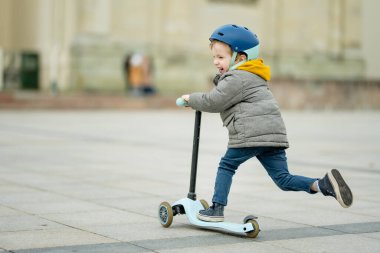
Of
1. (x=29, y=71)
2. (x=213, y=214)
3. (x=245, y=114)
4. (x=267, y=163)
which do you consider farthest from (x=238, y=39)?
(x=29, y=71)

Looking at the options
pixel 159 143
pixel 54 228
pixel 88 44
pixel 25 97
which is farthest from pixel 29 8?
pixel 54 228

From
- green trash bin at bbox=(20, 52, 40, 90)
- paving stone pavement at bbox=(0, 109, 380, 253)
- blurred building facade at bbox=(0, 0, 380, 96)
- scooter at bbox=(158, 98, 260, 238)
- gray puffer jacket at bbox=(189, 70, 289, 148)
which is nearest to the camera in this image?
paving stone pavement at bbox=(0, 109, 380, 253)

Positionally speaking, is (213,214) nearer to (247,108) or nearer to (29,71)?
(247,108)

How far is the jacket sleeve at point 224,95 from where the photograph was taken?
6117mm

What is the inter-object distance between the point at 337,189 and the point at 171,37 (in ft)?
95.7

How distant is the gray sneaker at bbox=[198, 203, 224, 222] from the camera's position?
20.3 feet

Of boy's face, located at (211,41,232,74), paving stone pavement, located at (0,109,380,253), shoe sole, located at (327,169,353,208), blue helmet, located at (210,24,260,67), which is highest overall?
blue helmet, located at (210,24,260,67)

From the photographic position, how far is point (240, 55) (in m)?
6.24

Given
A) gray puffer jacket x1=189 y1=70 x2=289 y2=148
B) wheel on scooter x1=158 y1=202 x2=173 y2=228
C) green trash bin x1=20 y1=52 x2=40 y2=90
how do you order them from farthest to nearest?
green trash bin x1=20 y1=52 x2=40 y2=90
wheel on scooter x1=158 y1=202 x2=173 y2=228
gray puffer jacket x1=189 y1=70 x2=289 y2=148

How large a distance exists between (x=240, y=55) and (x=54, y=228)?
1739 mm

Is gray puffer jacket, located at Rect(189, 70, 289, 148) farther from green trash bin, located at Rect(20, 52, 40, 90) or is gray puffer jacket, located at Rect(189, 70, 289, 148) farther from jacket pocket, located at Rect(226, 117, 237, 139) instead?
green trash bin, located at Rect(20, 52, 40, 90)

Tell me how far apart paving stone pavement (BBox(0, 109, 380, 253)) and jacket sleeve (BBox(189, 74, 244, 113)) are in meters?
0.87

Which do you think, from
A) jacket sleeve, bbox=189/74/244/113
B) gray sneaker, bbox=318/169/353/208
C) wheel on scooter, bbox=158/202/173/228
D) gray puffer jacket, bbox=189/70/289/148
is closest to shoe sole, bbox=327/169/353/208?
gray sneaker, bbox=318/169/353/208

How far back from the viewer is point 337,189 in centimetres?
597
